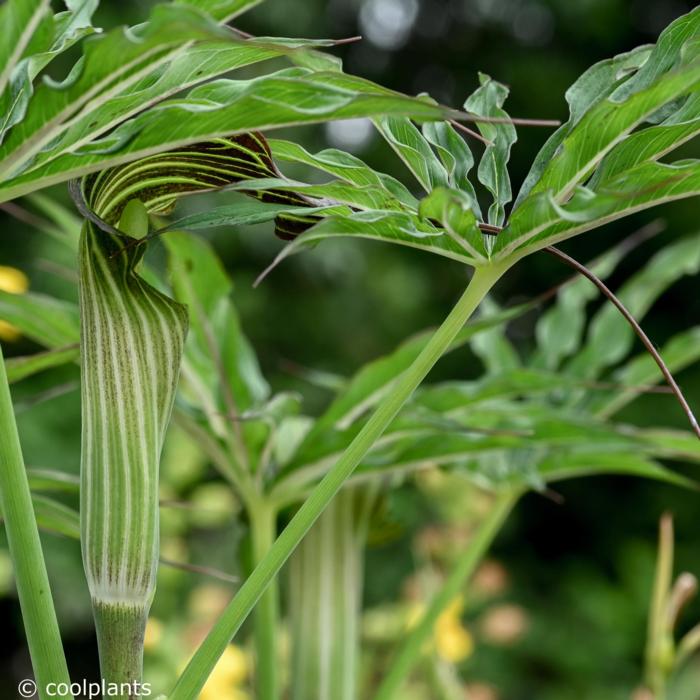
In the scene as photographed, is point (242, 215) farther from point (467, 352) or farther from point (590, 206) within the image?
point (467, 352)

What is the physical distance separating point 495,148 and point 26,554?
20cm

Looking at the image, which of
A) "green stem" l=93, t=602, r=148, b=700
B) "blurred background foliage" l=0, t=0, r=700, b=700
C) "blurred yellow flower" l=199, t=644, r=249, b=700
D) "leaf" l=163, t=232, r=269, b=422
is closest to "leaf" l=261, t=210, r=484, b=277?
"green stem" l=93, t=602, r=148, b=700

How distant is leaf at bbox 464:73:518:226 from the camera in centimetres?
34

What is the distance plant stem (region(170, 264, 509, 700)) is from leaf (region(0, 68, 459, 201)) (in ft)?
0.26

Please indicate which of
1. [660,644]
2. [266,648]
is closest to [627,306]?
[660,644]

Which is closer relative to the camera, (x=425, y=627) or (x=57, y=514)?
(x=57, y=514)

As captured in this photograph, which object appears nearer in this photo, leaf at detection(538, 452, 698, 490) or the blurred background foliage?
leaf at detection(538, 452, 698, 490)

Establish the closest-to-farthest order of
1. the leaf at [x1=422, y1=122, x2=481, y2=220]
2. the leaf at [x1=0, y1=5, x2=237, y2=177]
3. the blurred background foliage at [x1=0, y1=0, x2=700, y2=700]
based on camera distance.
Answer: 1. the leaf at [x1=0, y1=5, x2=237, y2=177]
2. the leaf at [x1=422, y1=122, x2=481, y2=220]
3. the blurred background foliage at [x1=0, y1=0, x2=700, y2=700]

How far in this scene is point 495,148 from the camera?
340mm

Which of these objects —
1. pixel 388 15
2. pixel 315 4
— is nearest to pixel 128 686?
pixel 315 4

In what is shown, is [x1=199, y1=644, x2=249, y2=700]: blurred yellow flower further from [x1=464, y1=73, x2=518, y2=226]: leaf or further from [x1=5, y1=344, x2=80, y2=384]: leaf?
[x1=464, y1=73, x2=518, y2=226]: leaf

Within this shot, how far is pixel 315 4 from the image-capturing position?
2.35m

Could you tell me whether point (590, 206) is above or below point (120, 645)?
above

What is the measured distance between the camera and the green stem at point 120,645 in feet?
1.02
